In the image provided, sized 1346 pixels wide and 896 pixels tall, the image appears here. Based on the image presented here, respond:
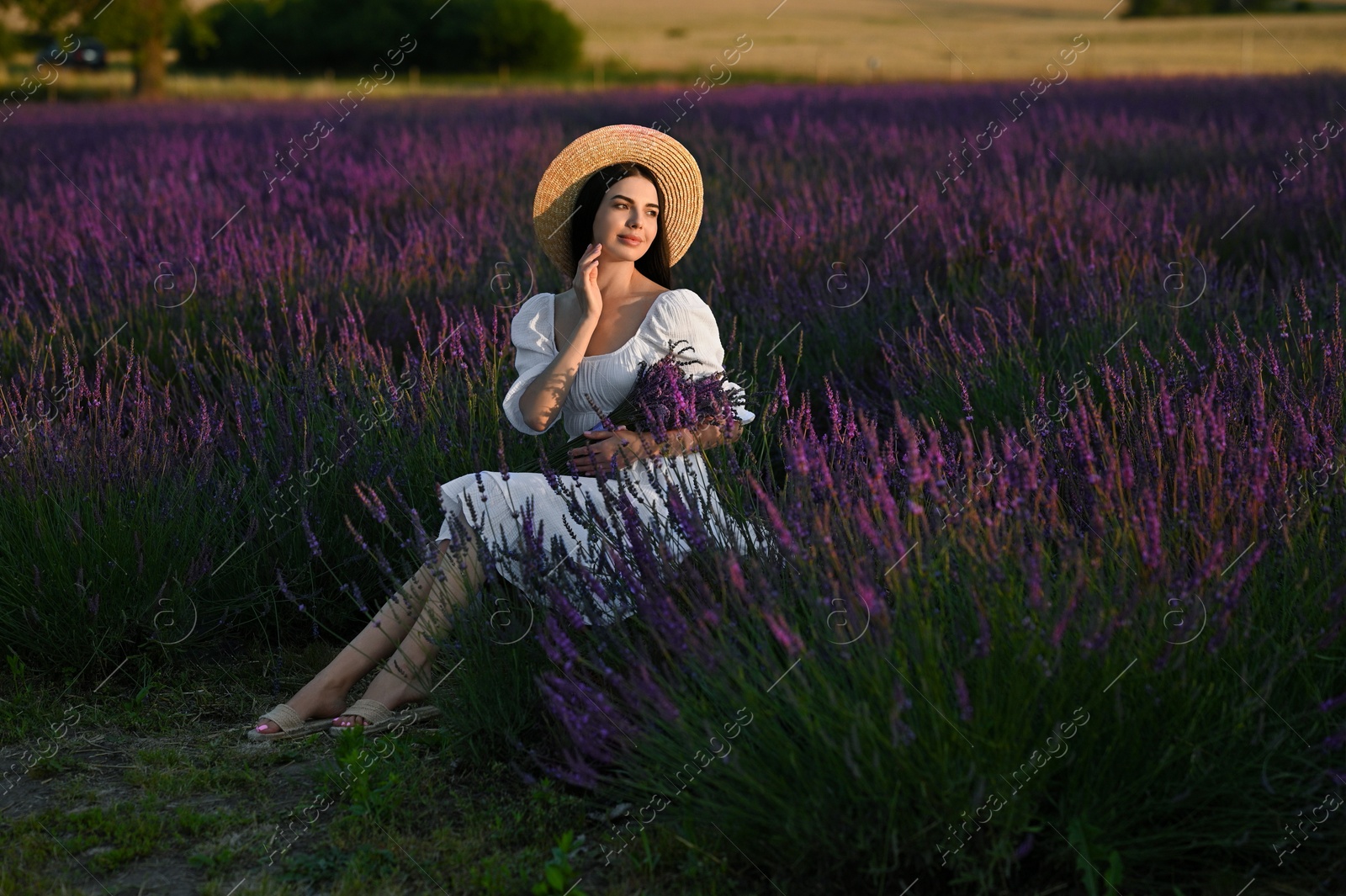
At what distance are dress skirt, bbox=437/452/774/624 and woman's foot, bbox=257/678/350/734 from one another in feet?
1.37

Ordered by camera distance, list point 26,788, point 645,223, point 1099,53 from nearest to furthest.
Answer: point 26,788
point 645,223
point 1099,53

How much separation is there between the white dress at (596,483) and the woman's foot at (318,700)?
42 cm

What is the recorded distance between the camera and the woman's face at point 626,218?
9.79 feet

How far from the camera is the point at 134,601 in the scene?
2.98 m

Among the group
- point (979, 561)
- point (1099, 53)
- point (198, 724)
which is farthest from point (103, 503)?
point (1099, 53)

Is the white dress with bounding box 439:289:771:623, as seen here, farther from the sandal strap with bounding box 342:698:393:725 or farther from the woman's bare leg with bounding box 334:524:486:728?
the sandal strap with bounding box 342:698:393:725

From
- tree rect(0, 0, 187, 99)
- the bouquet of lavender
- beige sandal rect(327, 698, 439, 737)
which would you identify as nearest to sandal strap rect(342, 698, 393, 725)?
beige sandal rect(327, 698, 439, 737)

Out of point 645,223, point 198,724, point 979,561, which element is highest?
point 645,223

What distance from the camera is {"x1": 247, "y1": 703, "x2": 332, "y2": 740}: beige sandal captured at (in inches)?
105

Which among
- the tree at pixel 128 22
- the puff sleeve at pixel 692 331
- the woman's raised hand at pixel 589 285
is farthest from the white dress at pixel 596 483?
the tree at pixel 128 22

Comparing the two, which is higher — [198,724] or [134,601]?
[134,601]

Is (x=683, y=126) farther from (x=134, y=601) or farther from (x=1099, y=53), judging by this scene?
(x=1099, y=53)

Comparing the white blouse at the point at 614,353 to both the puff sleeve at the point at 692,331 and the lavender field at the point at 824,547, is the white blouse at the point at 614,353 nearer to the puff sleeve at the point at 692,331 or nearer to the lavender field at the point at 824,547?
the puff sleeve at the point at 692,331

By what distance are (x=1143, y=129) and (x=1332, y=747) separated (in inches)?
361
